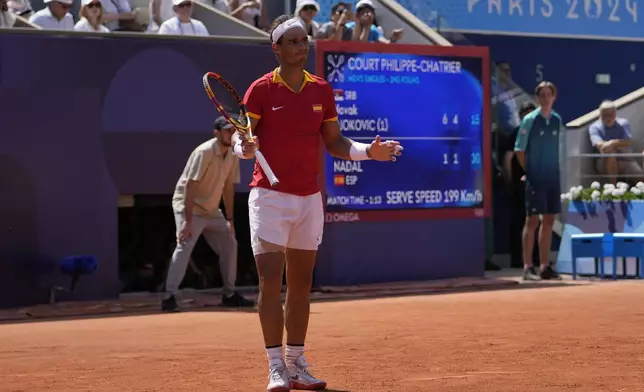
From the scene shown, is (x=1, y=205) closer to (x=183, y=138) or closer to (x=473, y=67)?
(x=183, y=138)

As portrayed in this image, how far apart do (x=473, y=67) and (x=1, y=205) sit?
20.4 ft

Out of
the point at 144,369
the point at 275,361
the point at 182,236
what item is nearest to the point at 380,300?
the point at 182,236

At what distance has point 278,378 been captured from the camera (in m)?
6.91

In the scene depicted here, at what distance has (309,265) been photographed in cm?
729

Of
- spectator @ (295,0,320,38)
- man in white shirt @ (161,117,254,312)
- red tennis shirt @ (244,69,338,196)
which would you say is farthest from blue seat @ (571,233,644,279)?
red tennis shirt @ (244,69,338,196)

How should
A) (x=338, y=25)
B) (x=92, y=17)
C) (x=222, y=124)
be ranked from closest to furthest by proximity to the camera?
(x=222, y=124) < (x=92, y=17) < (x=338, y=25)

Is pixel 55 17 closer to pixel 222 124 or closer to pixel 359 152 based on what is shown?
pixel 222 124

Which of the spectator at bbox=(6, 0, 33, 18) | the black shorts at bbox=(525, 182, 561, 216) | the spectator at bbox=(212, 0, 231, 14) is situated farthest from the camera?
the spectator at bbox=(212, 0, 231, 14)

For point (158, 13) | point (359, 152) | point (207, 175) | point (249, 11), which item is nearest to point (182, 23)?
point (158, 13)

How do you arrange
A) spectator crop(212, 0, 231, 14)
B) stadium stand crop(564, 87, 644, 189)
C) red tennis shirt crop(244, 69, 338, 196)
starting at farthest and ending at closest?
stadium stand crop(564, 87, 644, 189) < spectator crop(212, 0, 231, 14) < red tennis shirt crop(244, 69, 338, 196)

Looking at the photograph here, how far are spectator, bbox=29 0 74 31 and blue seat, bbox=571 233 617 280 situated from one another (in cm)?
669

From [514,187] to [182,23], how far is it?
5855 millimetres

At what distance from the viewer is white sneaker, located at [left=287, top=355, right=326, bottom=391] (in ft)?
23.4

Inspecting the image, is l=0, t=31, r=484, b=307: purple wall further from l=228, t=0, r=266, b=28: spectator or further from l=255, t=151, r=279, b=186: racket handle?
l=255, t=151, r=279, b=186: racket handle
